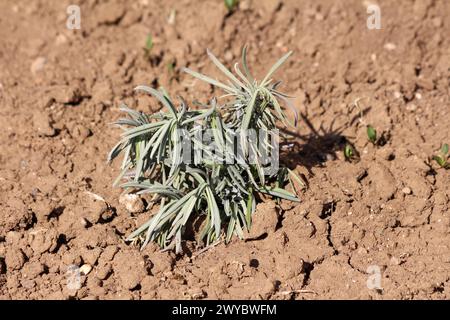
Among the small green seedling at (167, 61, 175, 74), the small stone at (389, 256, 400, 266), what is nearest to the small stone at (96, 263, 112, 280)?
the small stone at (389, 256, 400, 266)

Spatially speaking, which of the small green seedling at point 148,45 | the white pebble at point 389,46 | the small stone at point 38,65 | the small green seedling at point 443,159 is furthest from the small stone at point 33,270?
the white pebble at point 389,46

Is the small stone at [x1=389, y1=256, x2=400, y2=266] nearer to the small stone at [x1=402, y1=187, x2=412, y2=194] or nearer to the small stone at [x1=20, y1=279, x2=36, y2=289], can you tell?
the small stone at [x1=402, y1=187, x2=412, y2=194]

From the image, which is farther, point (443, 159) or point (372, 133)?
point (372, 133)

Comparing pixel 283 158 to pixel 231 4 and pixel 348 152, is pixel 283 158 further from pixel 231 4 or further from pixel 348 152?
pixel 231 4

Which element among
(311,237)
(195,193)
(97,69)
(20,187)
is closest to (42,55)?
(97,69)

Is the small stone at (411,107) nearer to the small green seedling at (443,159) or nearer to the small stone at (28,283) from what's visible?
the small green seedling at (443,159)

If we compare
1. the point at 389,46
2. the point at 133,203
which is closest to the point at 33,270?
the point at 133,203
